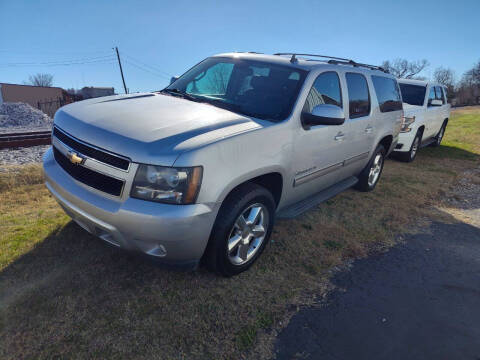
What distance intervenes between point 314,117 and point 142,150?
1636 mm

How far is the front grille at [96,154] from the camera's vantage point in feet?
6.98

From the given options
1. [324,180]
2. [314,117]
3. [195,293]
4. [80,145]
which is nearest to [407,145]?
[324,180]

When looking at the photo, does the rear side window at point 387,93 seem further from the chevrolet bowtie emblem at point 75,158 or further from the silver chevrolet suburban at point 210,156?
the chevrolet bowtie emblem at point 75,158

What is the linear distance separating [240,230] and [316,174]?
123 cm

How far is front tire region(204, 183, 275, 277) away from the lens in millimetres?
2455

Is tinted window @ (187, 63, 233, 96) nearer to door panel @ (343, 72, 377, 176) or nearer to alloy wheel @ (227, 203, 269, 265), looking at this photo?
alloy wheel @ (227, 203, 269, 265)

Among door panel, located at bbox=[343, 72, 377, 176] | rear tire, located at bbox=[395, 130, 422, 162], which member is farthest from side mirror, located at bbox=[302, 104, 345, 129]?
rear tire, located at bbox=[395, 130, 422, 162]

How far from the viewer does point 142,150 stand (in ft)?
6.79

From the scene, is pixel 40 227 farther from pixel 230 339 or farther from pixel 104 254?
pixel 230 339

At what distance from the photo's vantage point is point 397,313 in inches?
102

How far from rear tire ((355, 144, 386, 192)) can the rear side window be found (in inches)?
26.1

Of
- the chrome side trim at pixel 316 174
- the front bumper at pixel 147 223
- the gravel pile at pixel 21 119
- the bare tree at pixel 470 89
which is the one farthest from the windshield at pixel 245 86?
the bare tree at pixel 470 89

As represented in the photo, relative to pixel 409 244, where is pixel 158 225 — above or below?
above

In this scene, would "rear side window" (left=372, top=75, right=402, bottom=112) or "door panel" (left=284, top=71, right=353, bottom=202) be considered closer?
"door panel" (left=284, top=71, right=353, bottom=202)
